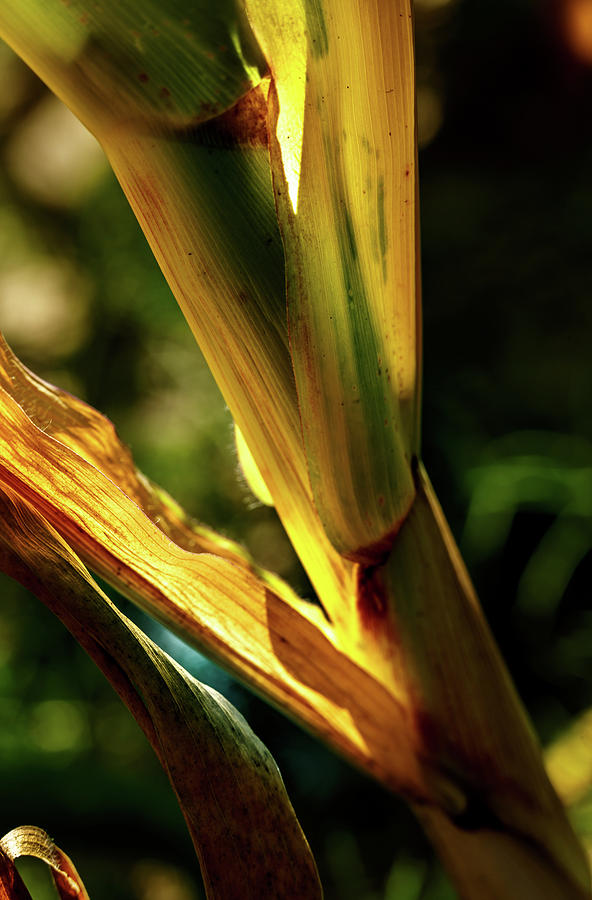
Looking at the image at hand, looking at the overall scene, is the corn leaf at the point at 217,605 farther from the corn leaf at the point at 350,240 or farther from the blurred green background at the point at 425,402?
the blurred green background at the point at 425,402

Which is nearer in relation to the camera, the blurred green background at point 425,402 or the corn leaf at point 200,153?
the corn leaf at point 200,153

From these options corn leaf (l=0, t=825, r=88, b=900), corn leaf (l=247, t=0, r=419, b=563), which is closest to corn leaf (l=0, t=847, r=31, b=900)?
corn leaf (l=0, t=825, r=88, b=900)

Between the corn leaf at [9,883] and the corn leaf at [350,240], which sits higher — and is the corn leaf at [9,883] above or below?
below

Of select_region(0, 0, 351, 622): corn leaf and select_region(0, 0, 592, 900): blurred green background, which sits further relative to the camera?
select_region(0, 0, 592, 900): blurred green background

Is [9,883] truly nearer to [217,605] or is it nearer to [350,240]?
[217,605]

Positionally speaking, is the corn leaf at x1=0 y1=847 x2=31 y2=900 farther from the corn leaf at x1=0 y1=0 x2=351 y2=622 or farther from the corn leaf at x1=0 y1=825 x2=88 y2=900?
the corn leaf at x1=0 y1=0 x2=351 y2=622

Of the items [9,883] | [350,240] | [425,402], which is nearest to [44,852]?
[9,883]

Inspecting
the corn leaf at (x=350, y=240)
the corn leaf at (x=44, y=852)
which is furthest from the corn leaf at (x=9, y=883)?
the corn leaf at (x=350, y=240)
